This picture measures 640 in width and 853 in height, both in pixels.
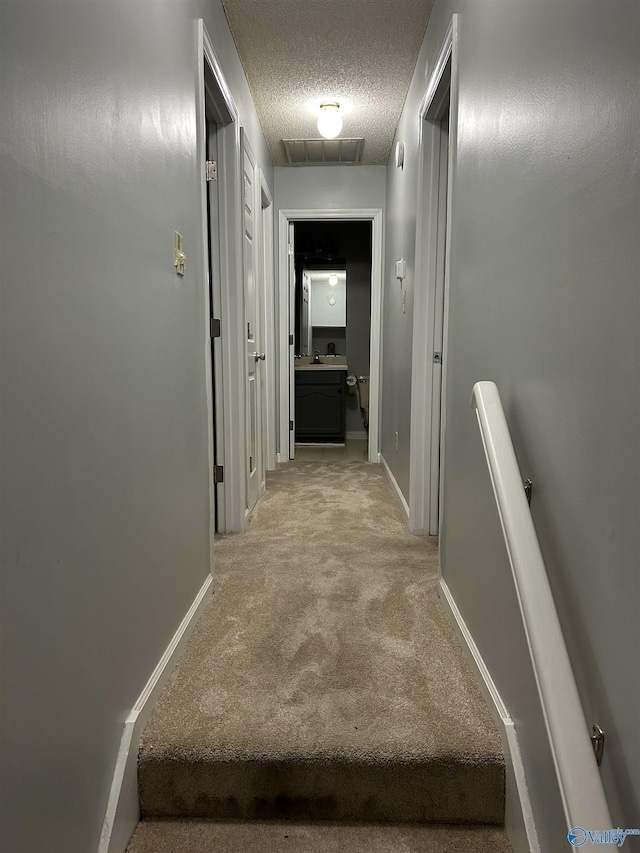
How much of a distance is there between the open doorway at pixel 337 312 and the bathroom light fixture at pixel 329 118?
2.89 m

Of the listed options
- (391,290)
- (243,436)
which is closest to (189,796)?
(243,436)

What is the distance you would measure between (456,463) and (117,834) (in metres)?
1.33

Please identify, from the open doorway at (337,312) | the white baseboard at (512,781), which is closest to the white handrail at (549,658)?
the white baseboard at (512,781)

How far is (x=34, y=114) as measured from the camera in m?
0.86

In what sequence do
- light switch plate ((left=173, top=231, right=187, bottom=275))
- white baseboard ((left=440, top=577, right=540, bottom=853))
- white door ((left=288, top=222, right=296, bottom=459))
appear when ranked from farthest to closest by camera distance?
white door ((left=288, top=222, right=296, bottom=459)) < light switch plate ((left=173, top=231, right=187, bottom=275)) < white baseboard ((left=440, top=577, right=540, bottom=853))

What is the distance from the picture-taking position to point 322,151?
4262mm

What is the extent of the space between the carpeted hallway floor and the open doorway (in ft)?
14.6

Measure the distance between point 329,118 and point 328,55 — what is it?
20.1 inches

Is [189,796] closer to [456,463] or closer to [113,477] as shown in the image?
[113,477]

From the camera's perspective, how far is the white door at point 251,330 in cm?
302

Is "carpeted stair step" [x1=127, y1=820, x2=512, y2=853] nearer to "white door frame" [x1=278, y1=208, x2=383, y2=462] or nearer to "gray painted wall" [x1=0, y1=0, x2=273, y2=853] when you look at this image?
"gray painted wall" [x1=0, y1=0, x2=273, y2=853]

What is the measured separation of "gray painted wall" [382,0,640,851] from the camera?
2.54 feet

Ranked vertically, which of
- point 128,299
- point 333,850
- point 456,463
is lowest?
point 333,850

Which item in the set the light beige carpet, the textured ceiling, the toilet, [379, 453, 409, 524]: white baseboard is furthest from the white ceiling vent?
the light beige carpet
